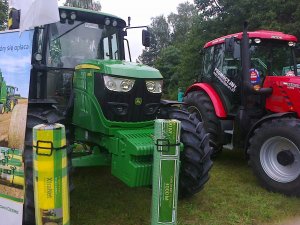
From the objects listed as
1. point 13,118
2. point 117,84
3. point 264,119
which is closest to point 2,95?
point 13,118

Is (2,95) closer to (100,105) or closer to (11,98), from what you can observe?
(11,98)

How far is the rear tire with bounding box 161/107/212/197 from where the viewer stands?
15.5 ft

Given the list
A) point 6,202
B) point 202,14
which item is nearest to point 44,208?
point 6,202

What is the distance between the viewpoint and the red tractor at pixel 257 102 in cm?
558

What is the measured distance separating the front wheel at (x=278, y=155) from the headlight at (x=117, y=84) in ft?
7.75

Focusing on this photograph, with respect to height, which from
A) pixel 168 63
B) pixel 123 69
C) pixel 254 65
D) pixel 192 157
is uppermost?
pixel 168 63

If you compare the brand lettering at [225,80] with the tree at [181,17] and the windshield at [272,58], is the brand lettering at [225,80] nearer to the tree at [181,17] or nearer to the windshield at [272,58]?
the windshield at [272,58]

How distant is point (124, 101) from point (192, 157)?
1063 millimetres

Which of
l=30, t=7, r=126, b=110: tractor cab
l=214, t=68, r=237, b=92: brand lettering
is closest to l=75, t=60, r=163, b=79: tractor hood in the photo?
l=30, t=7, r=126, b=110: tractor cab

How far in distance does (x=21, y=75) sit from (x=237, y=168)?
15.3 ft

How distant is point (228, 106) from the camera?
7.08 m

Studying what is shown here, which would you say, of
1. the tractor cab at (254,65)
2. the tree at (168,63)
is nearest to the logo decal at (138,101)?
the tractor cab at (254,65)

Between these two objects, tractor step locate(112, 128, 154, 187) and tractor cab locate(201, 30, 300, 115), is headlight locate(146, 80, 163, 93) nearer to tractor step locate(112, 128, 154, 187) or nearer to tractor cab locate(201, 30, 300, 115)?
tractor step locate(112, 128, 154, 187)

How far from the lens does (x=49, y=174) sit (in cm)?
329
